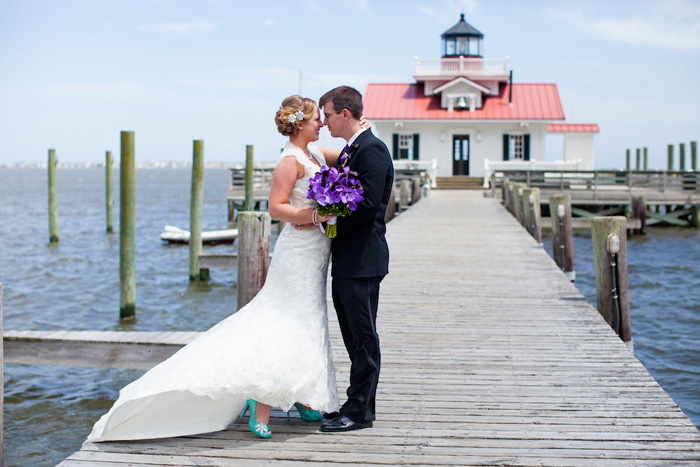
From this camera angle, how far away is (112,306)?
1434cm

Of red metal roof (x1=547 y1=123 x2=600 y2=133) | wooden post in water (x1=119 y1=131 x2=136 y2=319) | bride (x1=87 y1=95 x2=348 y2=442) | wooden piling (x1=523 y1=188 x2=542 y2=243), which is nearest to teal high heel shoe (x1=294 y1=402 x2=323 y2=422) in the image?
bride (x1=87 y1=95 x2=348 y2=442)

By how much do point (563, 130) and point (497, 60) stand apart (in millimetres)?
7121

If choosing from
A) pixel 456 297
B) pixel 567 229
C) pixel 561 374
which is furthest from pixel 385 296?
pixel 567 229

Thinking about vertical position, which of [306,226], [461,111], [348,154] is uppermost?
[461,111]

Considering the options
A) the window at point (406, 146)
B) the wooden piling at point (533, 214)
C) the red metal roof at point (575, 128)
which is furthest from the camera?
the red metal roof at point (575, 128)

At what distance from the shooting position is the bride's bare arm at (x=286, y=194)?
3988 mm

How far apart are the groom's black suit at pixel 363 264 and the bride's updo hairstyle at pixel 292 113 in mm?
321

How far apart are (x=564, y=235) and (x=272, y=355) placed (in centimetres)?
914

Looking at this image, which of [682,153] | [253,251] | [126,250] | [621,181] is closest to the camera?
[253,251]

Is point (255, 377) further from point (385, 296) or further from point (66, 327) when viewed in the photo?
point (66, 327)

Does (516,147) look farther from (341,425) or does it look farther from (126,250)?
(341,425)

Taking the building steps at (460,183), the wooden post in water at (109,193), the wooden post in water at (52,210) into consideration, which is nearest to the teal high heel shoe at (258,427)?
the wooden post in water at (52,210)

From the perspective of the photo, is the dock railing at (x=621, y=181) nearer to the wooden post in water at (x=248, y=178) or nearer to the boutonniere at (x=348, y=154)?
the wooden post in water at (x=248, y=178)

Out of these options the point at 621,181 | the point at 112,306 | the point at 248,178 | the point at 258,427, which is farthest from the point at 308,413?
the point at 621,181
